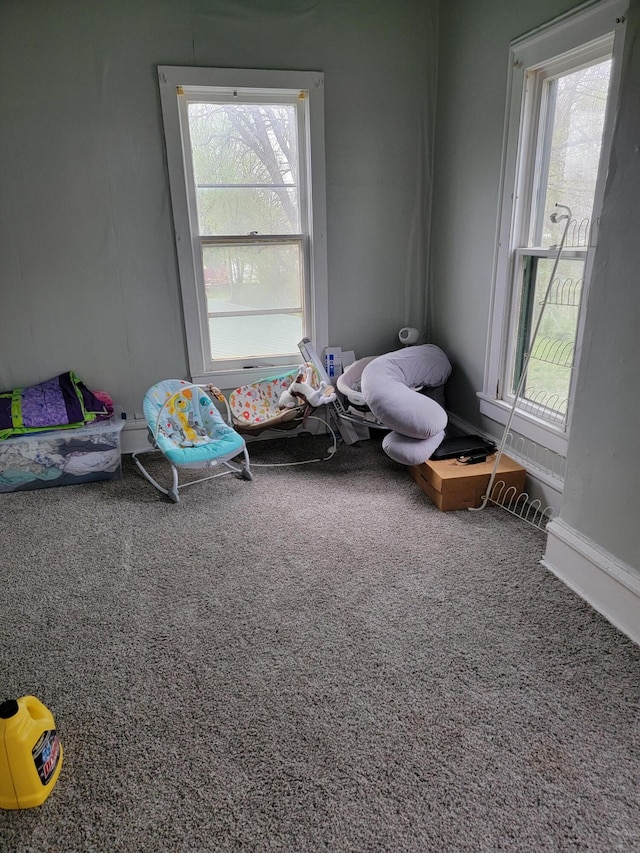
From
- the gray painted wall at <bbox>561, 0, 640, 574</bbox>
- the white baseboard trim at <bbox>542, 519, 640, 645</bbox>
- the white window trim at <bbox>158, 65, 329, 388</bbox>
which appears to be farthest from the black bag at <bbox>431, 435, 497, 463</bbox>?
the white window trim at <bbox>158, 65, 329, 388</bbox>

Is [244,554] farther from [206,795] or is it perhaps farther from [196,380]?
[196,380]

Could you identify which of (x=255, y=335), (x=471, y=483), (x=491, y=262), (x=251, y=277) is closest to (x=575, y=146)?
(x=491, y=262)

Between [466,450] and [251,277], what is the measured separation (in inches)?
71.4

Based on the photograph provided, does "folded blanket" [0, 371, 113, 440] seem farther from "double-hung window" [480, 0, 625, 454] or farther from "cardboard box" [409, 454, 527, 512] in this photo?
"double-hung window" [480, 0, 625, 454]

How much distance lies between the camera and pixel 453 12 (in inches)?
128

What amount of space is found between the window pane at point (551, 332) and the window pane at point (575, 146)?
5.9 inches

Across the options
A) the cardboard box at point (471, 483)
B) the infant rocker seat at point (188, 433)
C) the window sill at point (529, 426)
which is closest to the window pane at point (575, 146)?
the window sill at point (529, 426)

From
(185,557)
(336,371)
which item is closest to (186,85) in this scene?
(336,371)

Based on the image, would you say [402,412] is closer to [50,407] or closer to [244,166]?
[244,166]

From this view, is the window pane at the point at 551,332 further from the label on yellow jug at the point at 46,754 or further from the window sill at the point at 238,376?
the label on yellow jug at the point at 46,754

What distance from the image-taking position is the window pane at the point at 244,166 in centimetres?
336

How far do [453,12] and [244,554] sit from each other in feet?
10.9

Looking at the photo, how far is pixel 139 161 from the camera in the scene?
3283 millimetres

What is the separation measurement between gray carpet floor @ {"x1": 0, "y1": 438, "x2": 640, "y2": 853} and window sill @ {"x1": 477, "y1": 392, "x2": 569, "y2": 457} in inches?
17.0
